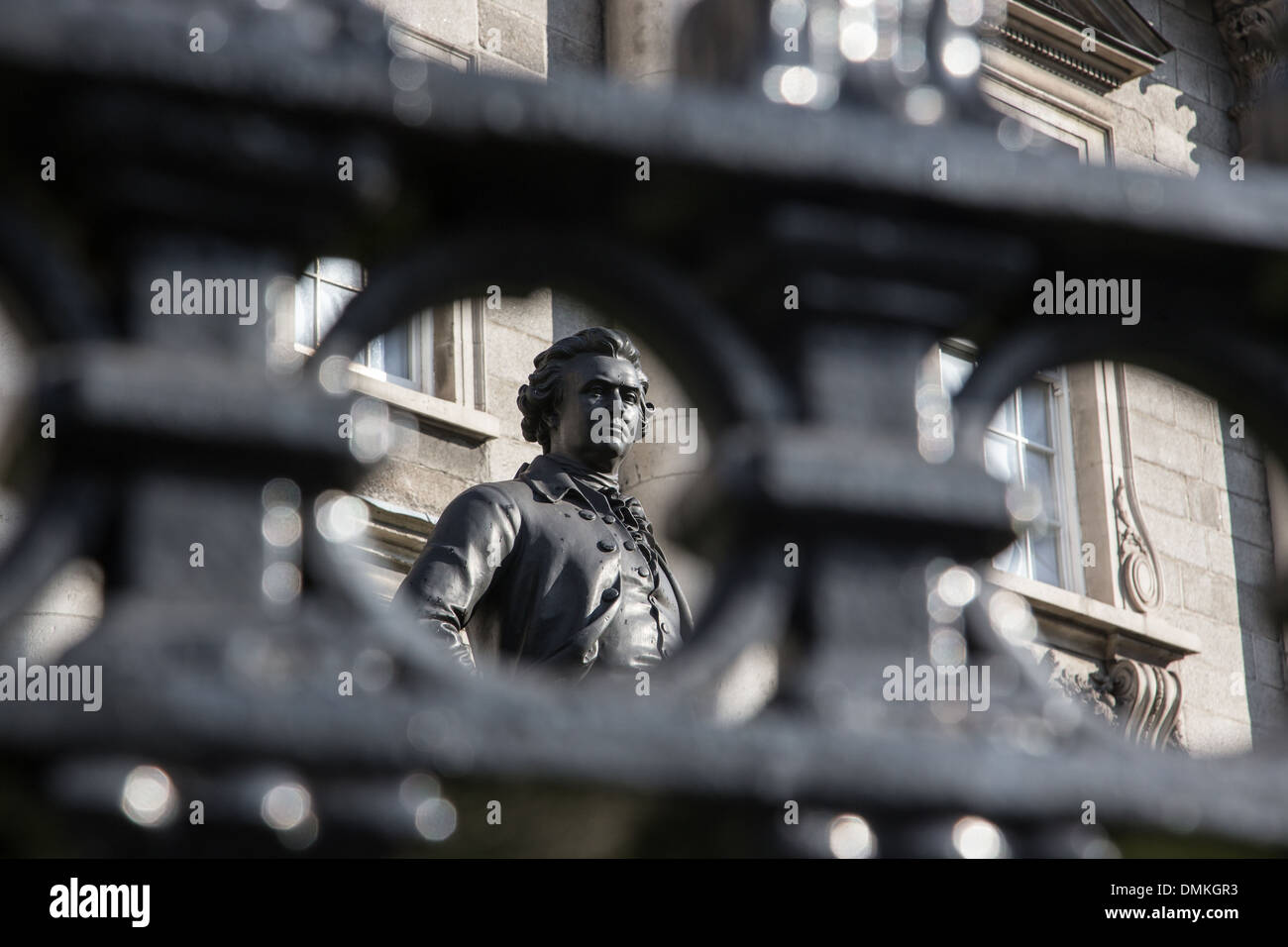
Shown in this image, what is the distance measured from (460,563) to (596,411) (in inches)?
21.0

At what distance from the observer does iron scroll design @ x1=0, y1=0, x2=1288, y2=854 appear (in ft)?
5.29

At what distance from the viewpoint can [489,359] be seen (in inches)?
389

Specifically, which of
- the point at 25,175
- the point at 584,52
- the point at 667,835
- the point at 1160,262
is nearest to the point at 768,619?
the point at 667,835

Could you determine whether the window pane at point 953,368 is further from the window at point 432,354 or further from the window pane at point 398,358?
the window pane at point 398,358

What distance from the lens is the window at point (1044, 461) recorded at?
1229 centimetres

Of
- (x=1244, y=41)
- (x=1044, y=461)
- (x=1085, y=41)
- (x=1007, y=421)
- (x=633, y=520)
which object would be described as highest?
(x=1244, y=41)

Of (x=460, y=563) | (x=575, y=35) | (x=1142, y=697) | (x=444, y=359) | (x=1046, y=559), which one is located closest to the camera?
(x=460, y=563)

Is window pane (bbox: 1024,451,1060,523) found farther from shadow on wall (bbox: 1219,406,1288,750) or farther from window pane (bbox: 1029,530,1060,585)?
shadow on wall (bbox: 1219,406,1288,750)

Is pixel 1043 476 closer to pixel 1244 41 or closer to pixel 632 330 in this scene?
pixel 1244 41

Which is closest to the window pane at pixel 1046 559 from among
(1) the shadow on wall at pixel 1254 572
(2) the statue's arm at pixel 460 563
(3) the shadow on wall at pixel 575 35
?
(1) the shadow on wall at pixel 1254 572

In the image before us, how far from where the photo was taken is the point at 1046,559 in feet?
40.6

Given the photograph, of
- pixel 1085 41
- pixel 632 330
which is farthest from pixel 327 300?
pixel 632 330

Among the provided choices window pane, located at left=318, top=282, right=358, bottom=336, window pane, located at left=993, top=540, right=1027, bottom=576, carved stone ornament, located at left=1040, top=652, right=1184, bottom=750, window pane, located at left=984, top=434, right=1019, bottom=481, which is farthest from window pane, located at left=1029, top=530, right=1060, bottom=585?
window pane, located at left=318, top=282, right=358, bottom=336

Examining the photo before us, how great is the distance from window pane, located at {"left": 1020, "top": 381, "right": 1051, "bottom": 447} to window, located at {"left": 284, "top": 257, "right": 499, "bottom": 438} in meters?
4.03
